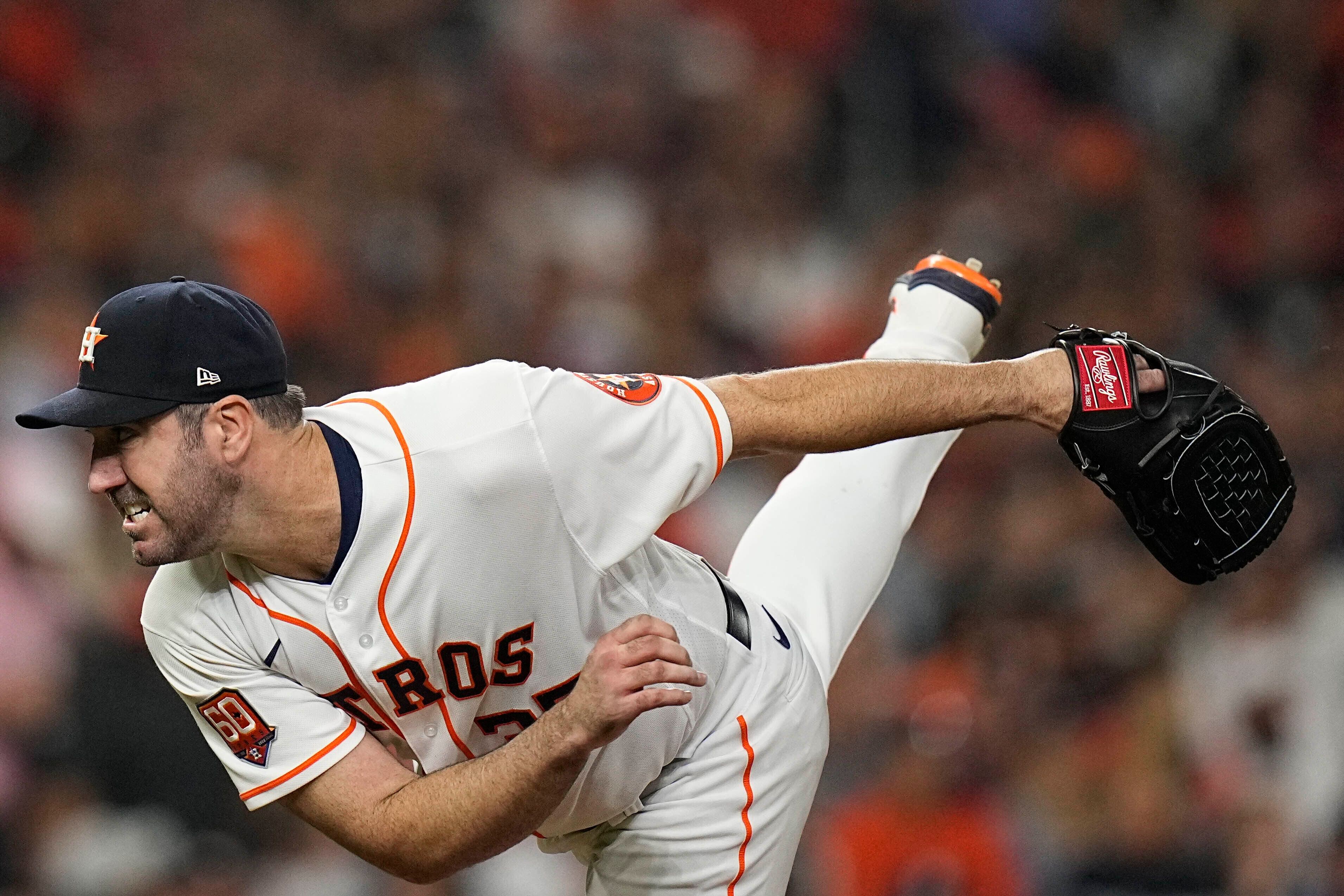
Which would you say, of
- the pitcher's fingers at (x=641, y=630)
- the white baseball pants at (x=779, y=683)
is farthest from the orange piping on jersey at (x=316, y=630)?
the white baseball pants at (x=779, y=683)

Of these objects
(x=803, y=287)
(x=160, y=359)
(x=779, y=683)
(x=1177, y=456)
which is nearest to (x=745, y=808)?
(x=779, y=683)

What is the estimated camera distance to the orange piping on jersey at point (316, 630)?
2043mm

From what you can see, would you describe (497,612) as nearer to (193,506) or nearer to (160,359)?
(193,506)

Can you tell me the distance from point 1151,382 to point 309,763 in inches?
52.9

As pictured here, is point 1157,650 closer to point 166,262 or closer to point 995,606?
point 995,606

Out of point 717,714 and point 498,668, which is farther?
point 717,714

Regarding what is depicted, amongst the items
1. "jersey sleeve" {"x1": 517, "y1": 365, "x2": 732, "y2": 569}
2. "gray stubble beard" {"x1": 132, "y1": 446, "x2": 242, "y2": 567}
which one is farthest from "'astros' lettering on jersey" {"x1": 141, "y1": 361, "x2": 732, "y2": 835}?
"gray stubble beard" {"x1": 132, "y1": 446, "x2": 242, "y2": 567}

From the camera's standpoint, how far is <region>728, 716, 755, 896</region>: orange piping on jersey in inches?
94.0

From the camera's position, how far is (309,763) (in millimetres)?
2072

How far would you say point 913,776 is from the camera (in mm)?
3805

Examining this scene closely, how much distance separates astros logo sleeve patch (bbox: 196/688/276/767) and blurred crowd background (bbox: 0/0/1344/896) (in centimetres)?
190

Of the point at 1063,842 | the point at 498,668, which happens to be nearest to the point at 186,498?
the point at 498,668

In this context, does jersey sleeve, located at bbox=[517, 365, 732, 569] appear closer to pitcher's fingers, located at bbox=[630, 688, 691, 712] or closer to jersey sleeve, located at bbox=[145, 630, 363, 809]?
pitcher's fingers, located at bbox=[630, 688, 691, 712]

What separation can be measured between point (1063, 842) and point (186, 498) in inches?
105
